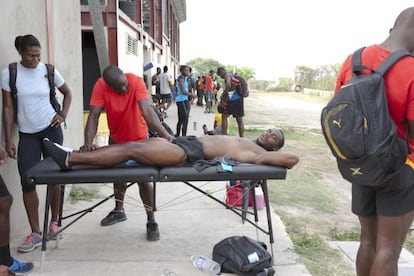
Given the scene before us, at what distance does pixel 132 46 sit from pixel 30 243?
10.1 metres

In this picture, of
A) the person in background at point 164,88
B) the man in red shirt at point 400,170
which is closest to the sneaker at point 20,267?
the man in red shirt at point 400,170

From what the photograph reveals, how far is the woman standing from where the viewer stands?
144 inches

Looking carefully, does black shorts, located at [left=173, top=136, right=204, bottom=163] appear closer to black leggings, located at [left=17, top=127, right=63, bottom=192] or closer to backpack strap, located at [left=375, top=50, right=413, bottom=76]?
black leggings, located at [left=17, top=127, right=63, bottom=192]

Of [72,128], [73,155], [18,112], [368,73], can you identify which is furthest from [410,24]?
[72,128]

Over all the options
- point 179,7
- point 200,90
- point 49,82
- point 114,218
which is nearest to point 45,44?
point 49,82

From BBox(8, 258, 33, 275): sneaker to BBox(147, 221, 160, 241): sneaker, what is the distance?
1104 mm

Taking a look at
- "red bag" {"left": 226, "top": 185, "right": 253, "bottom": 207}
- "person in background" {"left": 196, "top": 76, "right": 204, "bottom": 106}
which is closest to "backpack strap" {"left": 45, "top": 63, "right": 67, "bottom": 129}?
"red bag" {"left": 226, "top": 185, "right": 253, "bottom": 207}

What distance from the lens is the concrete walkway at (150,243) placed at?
349cm

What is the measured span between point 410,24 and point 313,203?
374 cm

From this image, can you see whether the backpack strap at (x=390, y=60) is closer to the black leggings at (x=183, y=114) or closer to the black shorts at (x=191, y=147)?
the black shorts at (x=191, y=147)

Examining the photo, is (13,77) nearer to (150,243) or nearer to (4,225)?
(4,225)

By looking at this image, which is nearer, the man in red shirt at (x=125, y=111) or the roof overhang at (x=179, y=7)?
the man in red shirt at (x=125, y=111)

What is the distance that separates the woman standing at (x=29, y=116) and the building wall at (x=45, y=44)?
0.57 feet

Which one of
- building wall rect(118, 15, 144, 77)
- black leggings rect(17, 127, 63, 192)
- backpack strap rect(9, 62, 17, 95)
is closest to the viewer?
backpack strap rect(9, 62, 17, 95)
